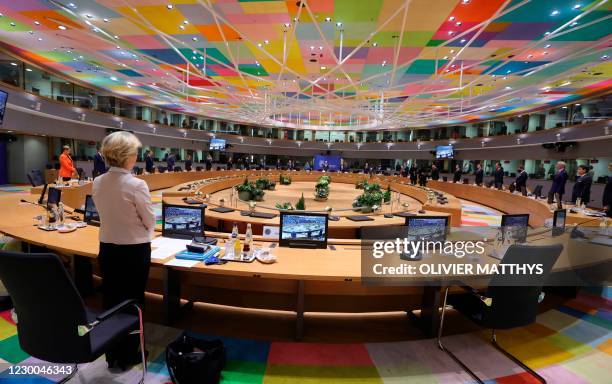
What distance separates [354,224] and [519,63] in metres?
9.24

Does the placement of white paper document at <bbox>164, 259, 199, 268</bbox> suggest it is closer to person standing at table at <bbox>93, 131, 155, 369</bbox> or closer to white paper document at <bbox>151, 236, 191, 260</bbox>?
white paper document at <bbox>151, 236, 191, 260</bbox>

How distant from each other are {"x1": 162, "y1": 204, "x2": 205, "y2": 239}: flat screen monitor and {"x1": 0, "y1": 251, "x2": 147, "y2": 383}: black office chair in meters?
1.53

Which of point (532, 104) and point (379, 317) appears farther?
point (532, 104)

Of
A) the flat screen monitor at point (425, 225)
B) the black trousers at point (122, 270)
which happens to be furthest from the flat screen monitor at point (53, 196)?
the flat screen monitor at point (425, 225)

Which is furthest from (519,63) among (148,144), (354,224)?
(148,144)

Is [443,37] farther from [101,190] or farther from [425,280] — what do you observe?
[101,190]

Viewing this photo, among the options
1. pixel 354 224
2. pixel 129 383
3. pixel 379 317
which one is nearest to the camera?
pixel 129 383

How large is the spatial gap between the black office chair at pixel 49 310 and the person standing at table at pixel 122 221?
1.08ft

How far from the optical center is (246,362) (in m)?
2.45

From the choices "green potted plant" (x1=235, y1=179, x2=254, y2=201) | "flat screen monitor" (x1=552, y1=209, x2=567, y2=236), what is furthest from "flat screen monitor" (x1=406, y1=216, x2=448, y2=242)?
"green potted plant" (x1=235, y1=179, x2=254, y2=201)

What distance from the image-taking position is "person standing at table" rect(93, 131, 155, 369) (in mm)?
1964

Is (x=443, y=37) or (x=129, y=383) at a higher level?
(x=443, y=37)

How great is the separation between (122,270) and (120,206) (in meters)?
0.43

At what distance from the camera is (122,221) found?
1.97 metres
